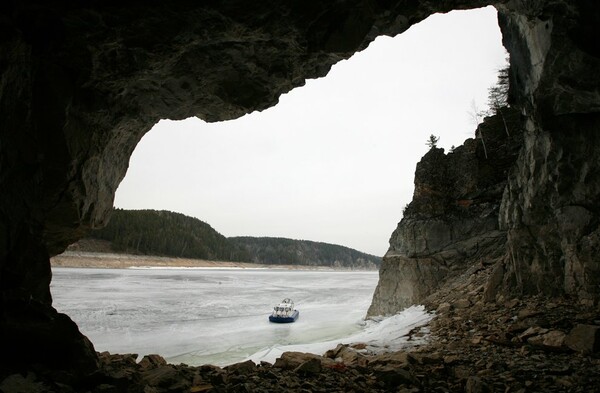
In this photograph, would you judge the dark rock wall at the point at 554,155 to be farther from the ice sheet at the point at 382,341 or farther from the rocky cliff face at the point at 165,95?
the ice sheet at the point at 382,341

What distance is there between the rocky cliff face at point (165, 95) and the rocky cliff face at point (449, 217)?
7.88m

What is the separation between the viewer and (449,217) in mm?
19078

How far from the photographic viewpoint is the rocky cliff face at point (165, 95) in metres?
4.59

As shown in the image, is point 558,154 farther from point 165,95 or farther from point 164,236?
point 164,236

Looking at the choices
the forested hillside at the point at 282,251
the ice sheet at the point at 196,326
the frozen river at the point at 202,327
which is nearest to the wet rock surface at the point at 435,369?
the frozen river at the point at 202,327

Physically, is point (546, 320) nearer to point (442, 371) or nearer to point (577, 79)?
point (442, 371)

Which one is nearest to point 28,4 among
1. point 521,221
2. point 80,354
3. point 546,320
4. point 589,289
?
point 80,354

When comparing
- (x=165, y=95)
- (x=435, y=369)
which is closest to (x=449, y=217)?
(x=435, y=369)

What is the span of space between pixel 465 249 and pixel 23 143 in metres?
18.4

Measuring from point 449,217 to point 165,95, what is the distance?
16916mm

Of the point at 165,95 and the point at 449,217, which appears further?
the point at 449,217

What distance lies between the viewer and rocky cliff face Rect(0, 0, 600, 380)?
15.1 ft

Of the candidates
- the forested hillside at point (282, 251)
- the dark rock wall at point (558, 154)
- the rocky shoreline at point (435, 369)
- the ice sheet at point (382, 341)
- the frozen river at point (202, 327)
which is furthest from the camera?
the forested hillside at point (282, 251)

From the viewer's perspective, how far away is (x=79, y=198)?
657cm
